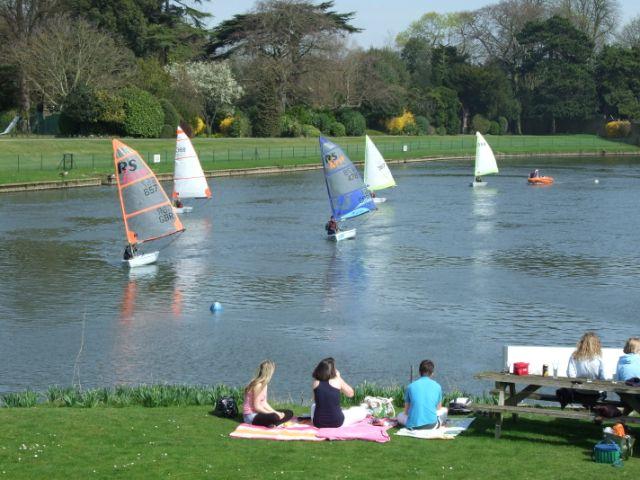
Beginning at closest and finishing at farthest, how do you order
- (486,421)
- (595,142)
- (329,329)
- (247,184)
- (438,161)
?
(486,421) → (329,329) → (247,184) → (438,161) → (595,142)

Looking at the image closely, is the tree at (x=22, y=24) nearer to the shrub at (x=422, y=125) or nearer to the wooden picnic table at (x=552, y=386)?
the shrub at (x=422, y=125)

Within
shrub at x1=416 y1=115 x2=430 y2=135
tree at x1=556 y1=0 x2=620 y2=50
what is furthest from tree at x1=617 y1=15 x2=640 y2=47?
shrub at x1=416 y1=115 x2=430 y2=135

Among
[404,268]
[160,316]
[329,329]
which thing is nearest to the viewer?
[329,329]

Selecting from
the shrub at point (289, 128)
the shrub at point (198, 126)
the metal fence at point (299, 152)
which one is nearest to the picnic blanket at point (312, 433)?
the metal fence at point (299, 152)

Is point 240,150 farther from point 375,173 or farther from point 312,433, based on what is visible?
point 312,433

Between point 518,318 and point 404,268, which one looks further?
point 404,268

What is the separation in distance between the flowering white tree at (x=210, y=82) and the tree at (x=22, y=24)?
17343 mm

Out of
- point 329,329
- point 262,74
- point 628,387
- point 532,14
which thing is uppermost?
point 532,14

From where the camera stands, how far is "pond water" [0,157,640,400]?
30.1 m

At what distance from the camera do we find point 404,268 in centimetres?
4600

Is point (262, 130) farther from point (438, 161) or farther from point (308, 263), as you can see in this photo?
point (308, 263)

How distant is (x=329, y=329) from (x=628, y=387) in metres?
17.5

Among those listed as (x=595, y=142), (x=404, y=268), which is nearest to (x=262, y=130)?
(x=595, y=142)

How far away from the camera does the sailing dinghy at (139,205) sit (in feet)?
152
